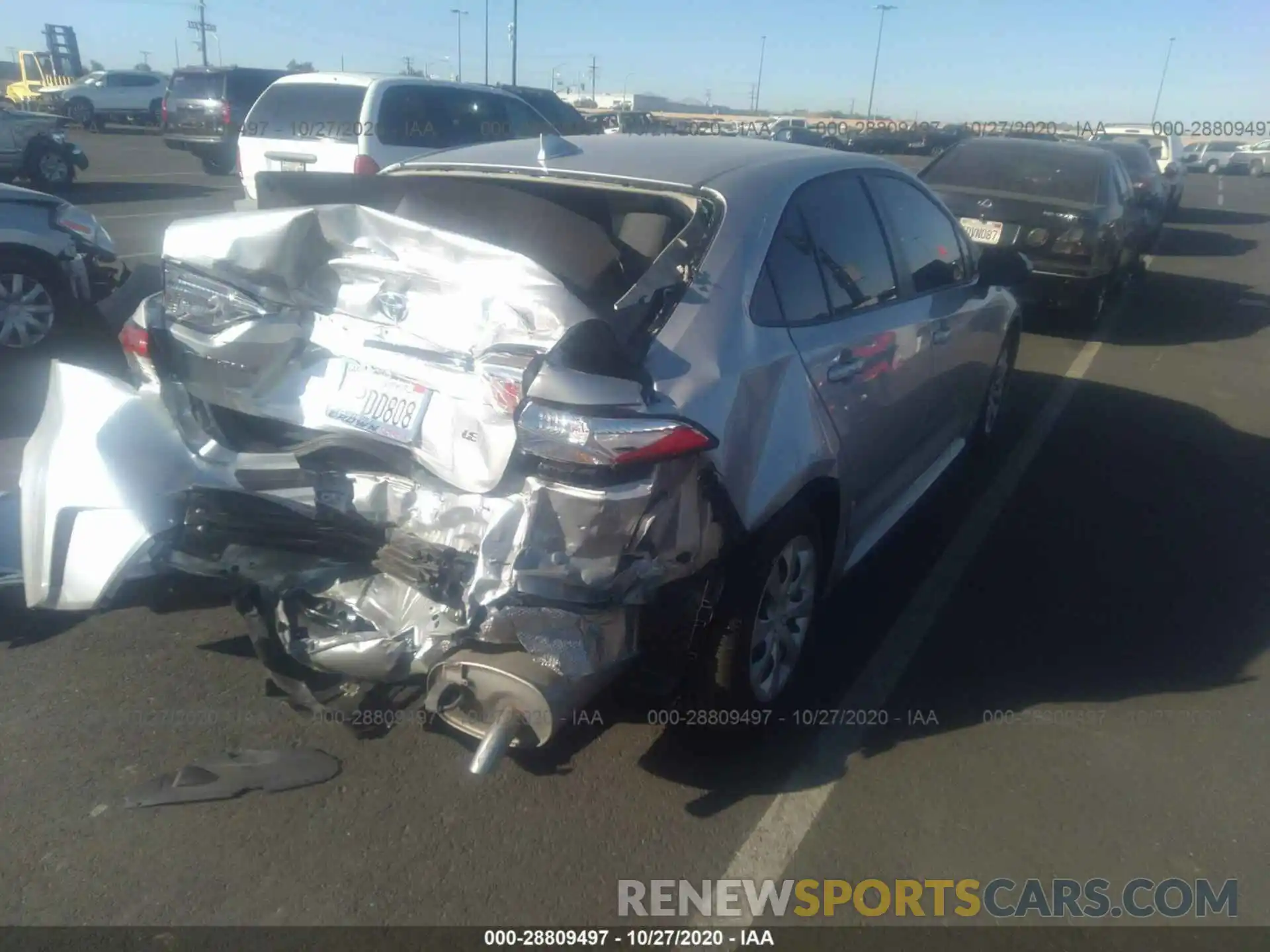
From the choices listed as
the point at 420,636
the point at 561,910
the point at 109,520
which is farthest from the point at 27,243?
the point at 561,910

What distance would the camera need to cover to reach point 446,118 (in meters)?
11.2

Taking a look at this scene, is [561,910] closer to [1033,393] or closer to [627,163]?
[627,163]

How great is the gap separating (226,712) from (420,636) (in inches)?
41.9

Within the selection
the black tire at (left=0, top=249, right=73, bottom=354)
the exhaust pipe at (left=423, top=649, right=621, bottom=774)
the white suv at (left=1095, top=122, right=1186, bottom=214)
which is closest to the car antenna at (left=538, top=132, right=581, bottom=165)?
the exhaust pipe at (left=423, top=649, right=621, bottom=774)

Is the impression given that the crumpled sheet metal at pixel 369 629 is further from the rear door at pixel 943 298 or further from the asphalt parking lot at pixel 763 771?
the rear door at pixel 943 298

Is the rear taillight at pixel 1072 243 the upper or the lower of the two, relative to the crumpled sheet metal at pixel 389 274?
lower

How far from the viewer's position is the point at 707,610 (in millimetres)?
2836

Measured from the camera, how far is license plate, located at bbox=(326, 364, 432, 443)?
108 inches

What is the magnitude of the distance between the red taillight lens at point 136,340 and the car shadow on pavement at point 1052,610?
2114mm

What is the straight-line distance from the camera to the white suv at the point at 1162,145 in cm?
2022

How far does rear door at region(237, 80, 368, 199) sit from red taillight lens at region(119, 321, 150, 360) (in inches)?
282

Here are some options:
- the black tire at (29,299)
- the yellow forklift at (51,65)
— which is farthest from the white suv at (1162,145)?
the yellow forklift at (51,65)

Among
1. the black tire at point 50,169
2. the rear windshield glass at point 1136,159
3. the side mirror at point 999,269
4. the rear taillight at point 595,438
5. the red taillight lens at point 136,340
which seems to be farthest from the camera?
the black tire at point 50,169

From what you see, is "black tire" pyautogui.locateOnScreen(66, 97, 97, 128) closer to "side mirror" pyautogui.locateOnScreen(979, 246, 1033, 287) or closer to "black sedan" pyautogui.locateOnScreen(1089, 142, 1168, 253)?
"black sedan" pyautogui.locateOnScreen(1089, 142, 1168, 253)
